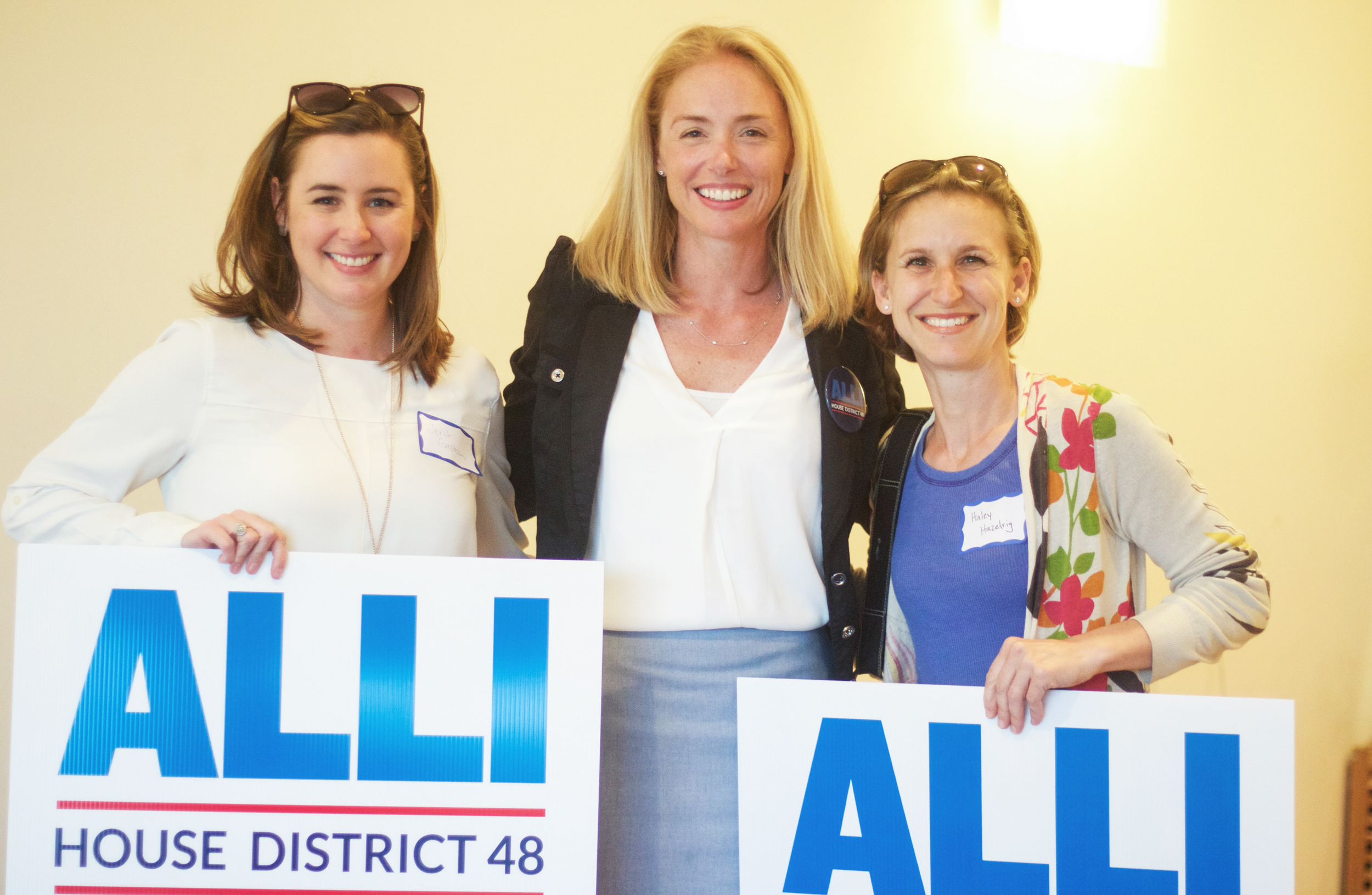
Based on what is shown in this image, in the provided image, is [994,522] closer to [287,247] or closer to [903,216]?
[903,216]

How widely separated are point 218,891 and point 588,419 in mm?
886

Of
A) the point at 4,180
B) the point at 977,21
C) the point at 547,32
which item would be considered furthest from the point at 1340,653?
the point at 4,180

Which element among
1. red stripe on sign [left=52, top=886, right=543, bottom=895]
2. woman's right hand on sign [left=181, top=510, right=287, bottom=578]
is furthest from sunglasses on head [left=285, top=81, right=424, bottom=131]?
red stripe on sign [left=52, top=886, right=543, bottom=895]

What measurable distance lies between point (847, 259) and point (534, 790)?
110 cm

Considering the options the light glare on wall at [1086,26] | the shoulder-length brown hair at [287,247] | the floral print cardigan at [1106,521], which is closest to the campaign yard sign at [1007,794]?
the floral print cardigan at [1106,521]

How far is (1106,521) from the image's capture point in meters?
1.54

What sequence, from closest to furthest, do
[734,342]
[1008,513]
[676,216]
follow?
[1008,513] < [734,342] < [676,216]

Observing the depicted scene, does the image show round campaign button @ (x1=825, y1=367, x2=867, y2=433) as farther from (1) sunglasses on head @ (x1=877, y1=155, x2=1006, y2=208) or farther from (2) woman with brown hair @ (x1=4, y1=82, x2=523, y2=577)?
(2) woman with brown hair @ (x1=4, y1=82, x2=523, y2=577)

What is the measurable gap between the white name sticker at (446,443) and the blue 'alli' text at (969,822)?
2.41ft

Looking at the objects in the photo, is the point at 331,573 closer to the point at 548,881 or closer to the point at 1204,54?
the point at 548,881

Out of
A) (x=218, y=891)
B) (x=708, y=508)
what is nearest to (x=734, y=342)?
(x=708, y=508)

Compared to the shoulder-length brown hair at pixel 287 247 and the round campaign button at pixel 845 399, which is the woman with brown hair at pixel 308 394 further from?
the round campaign button at pixel 845 399

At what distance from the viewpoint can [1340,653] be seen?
3.12m

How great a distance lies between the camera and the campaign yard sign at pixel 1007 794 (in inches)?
54.0
